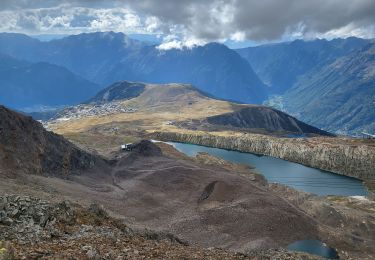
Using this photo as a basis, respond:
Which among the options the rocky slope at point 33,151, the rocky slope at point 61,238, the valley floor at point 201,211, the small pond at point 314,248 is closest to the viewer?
the rocky slope at point 61,238

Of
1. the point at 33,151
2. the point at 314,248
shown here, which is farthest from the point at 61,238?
the point at 33,151

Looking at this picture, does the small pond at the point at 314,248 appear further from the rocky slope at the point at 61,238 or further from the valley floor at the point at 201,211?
the rocky slope at the point at 61,238

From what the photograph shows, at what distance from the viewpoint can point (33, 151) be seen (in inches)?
3334

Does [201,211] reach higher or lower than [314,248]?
higher

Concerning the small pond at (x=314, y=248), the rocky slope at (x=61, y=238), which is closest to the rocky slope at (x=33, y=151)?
the rocky slope at (x=61, y=238)

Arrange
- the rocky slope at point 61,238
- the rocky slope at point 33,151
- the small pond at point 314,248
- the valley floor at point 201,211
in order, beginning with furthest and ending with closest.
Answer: the rocky slope at point 33,151
the small pond at point 314,248
the valley floor at point 201,211
the rocky slope at point 61,238

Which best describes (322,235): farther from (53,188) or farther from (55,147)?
(55,147)

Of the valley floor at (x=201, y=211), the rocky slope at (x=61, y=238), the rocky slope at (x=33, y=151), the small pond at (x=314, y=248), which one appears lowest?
the small pond at (x=314, y=248)

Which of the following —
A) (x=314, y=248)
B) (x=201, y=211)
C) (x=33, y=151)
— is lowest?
(x=314, y=248)

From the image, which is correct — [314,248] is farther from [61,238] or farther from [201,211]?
[61,238]

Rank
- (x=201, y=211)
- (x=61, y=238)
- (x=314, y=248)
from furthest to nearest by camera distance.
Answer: (x=201, y=211) < (x=314, y=248) < (x=61, y=238)

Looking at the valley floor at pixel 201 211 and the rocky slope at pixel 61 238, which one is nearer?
the rocky slope at pixel 61 238

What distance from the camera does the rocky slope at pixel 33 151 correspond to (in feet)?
257

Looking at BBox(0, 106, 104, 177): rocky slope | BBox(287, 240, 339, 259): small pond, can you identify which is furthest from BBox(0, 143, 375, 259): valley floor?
BBox(0, 106, 104, 177): rocky slope
